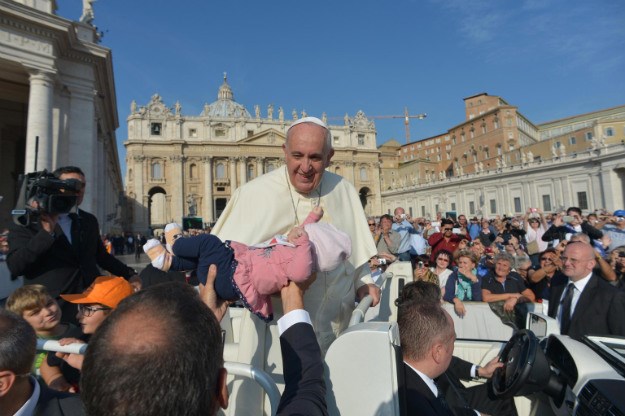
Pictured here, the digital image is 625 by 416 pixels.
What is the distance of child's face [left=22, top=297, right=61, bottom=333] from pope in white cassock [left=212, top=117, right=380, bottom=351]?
1.17 m

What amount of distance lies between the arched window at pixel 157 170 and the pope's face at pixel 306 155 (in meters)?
54.7

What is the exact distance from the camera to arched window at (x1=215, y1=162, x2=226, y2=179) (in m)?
55.3

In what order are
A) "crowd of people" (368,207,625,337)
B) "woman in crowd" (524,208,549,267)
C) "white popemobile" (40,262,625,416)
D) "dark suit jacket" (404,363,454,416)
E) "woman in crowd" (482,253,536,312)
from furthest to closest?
"woman in crowd" (524,208,549,267) → "woman in crowd" (482,253,536,312) → "crowd of people" (368,207,625,337) → "dark suit jacket" (404,363,454,416) → "white popemobile" (40,262,625,416)

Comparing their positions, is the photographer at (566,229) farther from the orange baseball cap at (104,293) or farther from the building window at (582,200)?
the building window at (582,200)

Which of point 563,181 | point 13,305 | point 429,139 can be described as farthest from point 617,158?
point 429,139

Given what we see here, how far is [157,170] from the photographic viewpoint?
5250 centimetres

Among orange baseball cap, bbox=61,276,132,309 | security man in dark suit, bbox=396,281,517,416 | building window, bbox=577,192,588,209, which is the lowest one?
security man in dark suit, bbox=396,281,517,416

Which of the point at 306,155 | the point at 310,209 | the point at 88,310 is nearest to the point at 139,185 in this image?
the point at 88,310

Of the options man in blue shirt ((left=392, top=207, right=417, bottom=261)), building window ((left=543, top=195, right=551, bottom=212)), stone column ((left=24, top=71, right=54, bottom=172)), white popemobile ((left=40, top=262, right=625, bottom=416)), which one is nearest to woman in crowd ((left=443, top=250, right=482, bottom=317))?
white popemobile ((left=40, top=262, right=625, bottom=416))

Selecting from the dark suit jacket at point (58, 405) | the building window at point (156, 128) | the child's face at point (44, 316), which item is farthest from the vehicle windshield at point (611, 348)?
the building window at point (156, 128)

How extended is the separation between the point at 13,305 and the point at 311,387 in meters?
2.08

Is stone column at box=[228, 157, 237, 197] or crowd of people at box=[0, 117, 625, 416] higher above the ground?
stone column at box=[228, 157, 237, 197]

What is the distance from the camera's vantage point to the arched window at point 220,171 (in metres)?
55.3

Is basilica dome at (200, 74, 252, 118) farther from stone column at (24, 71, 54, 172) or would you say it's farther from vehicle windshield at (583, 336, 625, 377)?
vehicle windshield at (583, 336, 625, 377)
